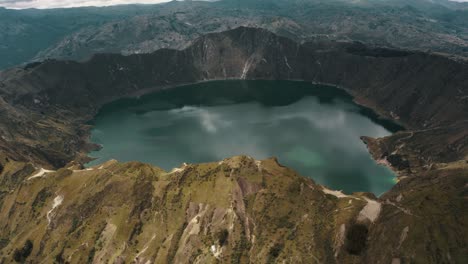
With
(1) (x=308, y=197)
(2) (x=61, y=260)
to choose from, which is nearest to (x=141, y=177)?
(2) (x=61, y=260)

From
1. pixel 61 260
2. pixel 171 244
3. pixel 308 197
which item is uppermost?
pixel 308 197

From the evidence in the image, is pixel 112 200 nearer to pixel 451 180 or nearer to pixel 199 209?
pixel 199 209

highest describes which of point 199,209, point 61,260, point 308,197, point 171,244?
point 308,197

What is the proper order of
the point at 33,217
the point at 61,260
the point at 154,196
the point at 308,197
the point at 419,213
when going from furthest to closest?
the point at 33,217 → the point at 154,196 → the point at 61,260 → the point at 308,197 → the point at 419,213

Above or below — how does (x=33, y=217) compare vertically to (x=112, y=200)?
below

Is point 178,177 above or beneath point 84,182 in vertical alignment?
above

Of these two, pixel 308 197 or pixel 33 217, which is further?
pixel 33 217

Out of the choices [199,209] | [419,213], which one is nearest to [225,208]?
[199,209]

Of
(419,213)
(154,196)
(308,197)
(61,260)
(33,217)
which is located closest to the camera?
(419,213)

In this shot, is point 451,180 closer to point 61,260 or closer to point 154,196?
point 154,196
